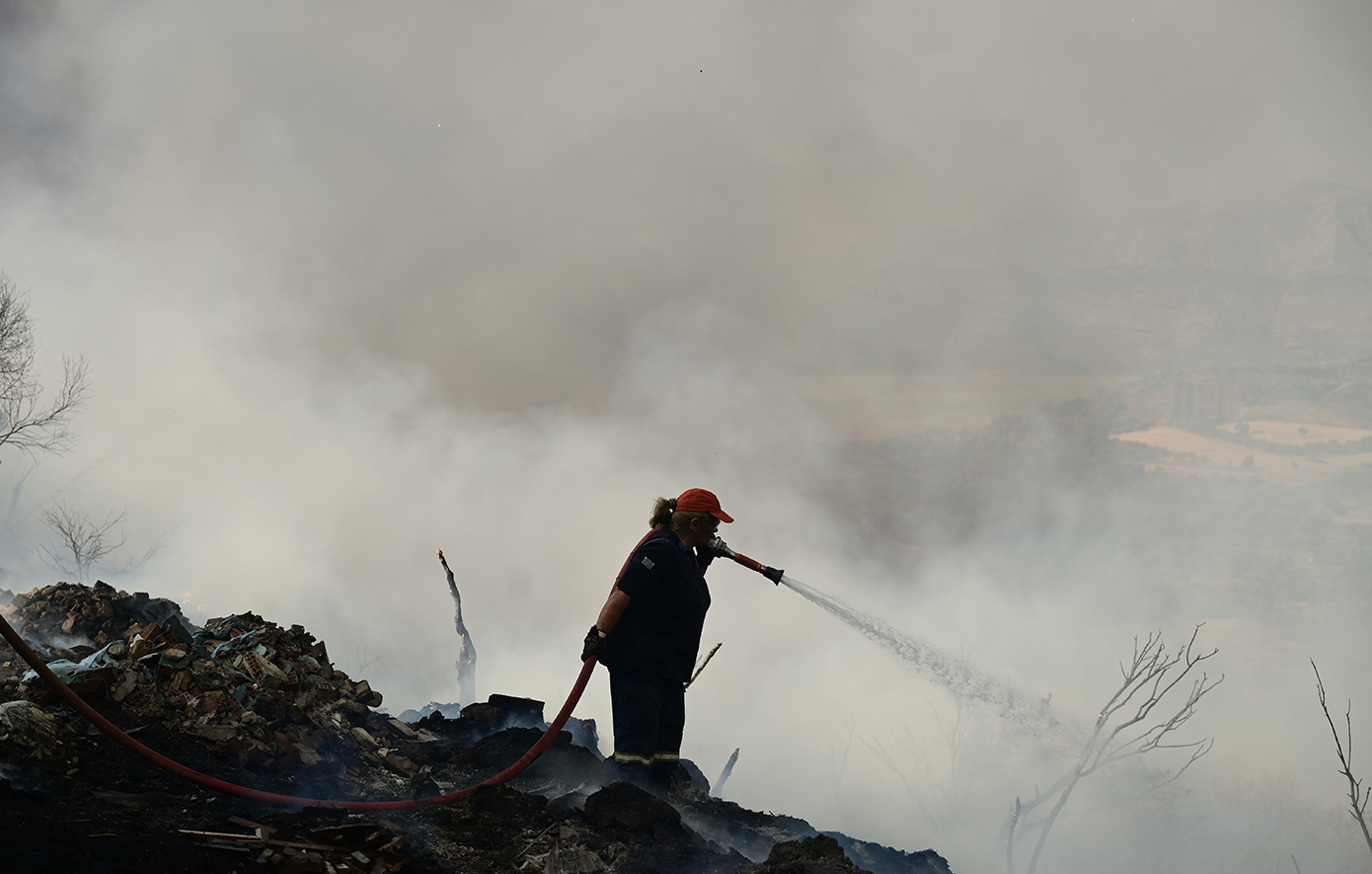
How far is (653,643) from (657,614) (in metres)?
0.18

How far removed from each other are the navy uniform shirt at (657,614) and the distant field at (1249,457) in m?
34.0

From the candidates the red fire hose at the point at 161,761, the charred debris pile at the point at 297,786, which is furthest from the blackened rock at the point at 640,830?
the red fire hose at the point at 161,761

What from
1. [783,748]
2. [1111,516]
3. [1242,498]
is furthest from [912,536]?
[783,748]

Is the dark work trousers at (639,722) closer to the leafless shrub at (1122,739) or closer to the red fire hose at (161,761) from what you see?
the red fire hose at (161,761)

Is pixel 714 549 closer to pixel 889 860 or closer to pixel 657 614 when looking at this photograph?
pixel 657 614

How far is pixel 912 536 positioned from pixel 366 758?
3574cm

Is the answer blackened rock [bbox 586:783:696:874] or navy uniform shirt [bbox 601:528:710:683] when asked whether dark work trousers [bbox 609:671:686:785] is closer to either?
navy uniform shirt [bbox 601:528:710:683]

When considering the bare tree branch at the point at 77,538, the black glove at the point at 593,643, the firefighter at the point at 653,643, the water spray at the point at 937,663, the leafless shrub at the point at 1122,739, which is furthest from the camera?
the bare tree branch at the point at 77,538

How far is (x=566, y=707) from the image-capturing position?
493cm

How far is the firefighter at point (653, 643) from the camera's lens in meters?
5.14

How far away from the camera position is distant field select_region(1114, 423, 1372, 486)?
3152cm

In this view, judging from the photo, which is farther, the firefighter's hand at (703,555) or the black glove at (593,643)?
the firefighter's hand at (703,555)

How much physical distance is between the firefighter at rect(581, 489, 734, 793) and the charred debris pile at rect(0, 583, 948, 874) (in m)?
0.39

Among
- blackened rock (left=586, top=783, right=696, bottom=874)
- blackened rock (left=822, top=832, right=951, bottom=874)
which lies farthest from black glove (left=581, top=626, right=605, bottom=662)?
blackened rock (left=822, top=832, right=951, bottom=874)
